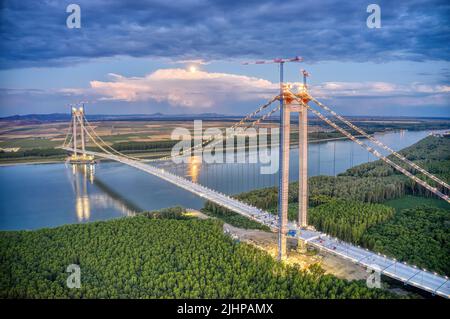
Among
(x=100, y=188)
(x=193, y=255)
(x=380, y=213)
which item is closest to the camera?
(x=193, y=255)

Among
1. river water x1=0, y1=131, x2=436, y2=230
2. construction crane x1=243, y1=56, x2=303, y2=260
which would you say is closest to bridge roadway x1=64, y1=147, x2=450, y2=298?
construction crane x1=243, y1=56, x2=303, y2=260

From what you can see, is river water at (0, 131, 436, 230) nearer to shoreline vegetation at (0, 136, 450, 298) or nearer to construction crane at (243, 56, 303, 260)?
shoreline vegetation at (0, 136, 450, 298)

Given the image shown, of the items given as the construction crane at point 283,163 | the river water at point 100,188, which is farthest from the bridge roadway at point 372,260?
the river water at point 100,188

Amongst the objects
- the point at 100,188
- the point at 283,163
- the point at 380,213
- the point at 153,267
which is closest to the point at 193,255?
the point at 153,267

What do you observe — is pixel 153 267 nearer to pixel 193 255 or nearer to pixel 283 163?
pixel 193 255

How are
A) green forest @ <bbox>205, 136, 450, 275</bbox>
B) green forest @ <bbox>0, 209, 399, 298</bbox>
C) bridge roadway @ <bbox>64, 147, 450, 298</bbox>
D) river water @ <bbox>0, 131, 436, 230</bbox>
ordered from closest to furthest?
green forest @ <bbox>0, 209, 399, 298</bbox>, bridge roadway @ <bbox>64, 147, 450, 298</bbox>, green forest @ <bbox>205, 136, 450, 275</bbox>, river water @ <bbox>0, 131, 436, 230</bbox>
